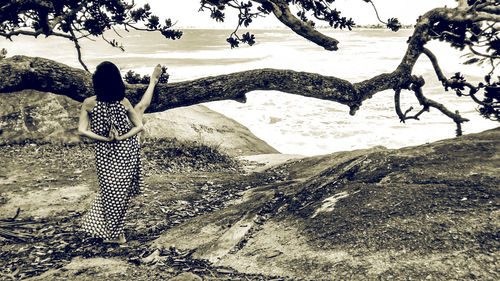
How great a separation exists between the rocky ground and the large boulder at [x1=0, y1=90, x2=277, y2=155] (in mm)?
4054

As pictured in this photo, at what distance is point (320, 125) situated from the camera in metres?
18.9

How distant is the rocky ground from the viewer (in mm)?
3402

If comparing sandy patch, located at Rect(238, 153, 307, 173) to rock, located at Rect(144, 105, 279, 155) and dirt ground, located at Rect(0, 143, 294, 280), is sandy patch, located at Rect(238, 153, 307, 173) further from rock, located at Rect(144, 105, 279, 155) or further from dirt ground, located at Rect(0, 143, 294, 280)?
rock, located at Rect(144, 105, 279, 155)

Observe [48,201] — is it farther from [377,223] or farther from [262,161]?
[377,223]

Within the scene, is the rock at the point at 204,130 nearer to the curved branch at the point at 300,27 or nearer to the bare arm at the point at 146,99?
the curved branch at the point at 300,27

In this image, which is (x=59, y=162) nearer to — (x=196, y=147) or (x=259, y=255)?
(x=196, y=147)

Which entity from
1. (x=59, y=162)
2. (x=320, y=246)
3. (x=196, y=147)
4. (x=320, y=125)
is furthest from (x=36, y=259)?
(x=320, y=125)

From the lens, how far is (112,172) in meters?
4.71

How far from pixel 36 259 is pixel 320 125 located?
15.4 meters

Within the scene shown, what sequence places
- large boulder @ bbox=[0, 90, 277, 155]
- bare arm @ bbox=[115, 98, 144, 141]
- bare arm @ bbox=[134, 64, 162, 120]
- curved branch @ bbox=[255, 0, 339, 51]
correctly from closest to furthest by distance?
bare arm @ bbox=[115, 98, 144, 141]
bare arm @ bbox=[134, 64, 162, 120]
curved branch @ bbox=[255, 0, 339, 51]
large boulder @ bbox=[0, 90, 277, 155]

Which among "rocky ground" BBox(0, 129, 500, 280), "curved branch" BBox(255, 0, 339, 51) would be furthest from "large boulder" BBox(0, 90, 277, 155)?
"curved branch" BBox(255, 0, 339, 51)

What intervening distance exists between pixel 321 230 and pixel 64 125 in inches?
340

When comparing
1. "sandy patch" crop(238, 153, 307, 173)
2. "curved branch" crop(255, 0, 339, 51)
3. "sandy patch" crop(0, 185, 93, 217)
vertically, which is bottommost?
"sandy patch" crop(238, 153, 307, 173)

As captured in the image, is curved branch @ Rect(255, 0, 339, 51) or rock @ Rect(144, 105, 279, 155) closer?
curved branch @ Rect(255, 0, 339, 51)
